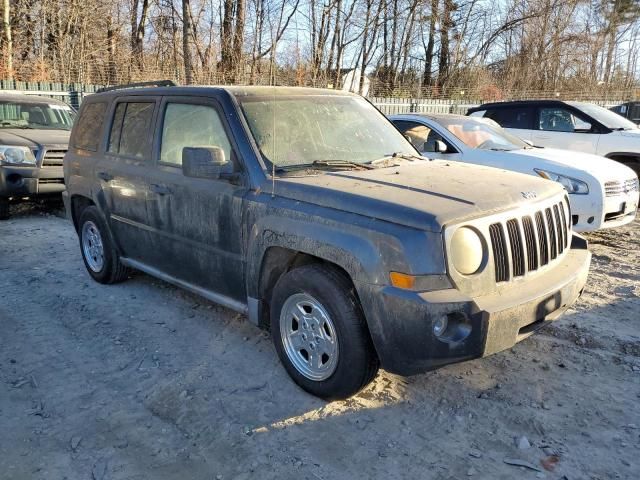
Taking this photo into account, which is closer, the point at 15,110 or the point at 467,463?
the point at 467,463

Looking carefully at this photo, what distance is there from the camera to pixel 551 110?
9727 mm

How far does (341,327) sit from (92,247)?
11.9 ft

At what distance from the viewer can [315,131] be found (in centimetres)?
407

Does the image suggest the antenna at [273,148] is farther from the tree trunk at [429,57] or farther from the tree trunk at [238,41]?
the tree trunk at [429,57]

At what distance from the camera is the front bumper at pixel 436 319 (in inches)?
110

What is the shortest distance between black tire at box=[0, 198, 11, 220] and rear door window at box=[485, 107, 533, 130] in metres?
8.38

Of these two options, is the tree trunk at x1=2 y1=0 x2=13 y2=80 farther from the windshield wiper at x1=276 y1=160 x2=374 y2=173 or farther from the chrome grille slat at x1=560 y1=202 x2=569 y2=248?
the chrome grille slat at x1=560 y1=202 x2=569 y2=248

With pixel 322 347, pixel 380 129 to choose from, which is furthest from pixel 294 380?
pixel 380 129

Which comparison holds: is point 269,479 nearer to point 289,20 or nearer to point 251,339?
point 251,339

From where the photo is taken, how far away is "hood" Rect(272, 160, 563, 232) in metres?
2.92

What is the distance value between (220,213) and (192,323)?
118 centimetres

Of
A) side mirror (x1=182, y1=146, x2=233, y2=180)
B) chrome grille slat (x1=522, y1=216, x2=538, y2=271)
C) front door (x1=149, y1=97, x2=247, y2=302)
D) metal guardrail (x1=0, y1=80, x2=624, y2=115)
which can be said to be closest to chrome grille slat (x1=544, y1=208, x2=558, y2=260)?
chrome grille slat (x1=522, y1=216, x2=538, y2=271)

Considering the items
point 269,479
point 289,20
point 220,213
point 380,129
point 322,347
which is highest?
point 289,20

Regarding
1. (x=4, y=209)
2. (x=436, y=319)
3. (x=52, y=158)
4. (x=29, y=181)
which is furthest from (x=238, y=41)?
(x=436, y=319)
